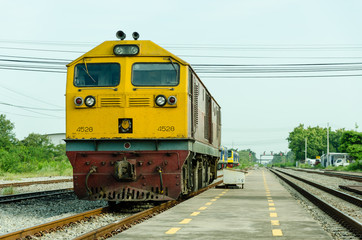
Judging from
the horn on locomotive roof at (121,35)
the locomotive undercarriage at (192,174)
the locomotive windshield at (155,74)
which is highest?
the horn on locomotive roof at (121,35)

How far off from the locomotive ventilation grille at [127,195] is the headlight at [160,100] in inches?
78.7

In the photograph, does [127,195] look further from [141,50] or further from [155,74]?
[141,50]

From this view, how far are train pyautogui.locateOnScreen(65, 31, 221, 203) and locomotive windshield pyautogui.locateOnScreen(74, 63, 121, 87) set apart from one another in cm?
2

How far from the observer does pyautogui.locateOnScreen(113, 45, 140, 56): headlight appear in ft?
41.5

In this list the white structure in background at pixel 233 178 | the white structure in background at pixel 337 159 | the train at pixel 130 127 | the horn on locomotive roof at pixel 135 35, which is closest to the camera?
the train at pixel 130 127

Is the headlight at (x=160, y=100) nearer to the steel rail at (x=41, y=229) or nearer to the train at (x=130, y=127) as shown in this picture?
the train at (x=130, y=127)

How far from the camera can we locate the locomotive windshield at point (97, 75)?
12.6m

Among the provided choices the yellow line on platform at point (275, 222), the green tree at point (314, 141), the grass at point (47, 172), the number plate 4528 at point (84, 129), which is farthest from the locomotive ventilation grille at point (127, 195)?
the green tree at point (314, 141)

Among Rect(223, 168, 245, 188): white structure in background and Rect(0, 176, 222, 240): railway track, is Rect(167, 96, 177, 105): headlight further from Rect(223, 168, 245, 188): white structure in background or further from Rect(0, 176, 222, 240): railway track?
Rect(223, 168, 245, 188): white structure in background

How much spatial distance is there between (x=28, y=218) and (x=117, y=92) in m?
3.58

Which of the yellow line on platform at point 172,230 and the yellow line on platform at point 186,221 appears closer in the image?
the yellow line on platform at point 172,230

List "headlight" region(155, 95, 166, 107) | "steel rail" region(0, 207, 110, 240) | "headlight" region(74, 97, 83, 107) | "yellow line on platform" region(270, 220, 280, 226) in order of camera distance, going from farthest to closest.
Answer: "headlight" region(74, 97, 83, 107)
"headlight" region(155, 95, 166, 107)
"yellow line on platform" region(270, 220, 280, 226)
"steel rail" region(0, 207, 110, 240)

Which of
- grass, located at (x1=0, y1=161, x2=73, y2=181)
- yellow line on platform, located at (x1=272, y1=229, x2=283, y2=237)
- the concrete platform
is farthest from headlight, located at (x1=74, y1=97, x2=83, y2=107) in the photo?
grass, located at (x1=0, y1=161, x2=73, y2=181)

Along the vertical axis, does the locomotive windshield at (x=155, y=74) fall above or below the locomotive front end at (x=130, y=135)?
above
